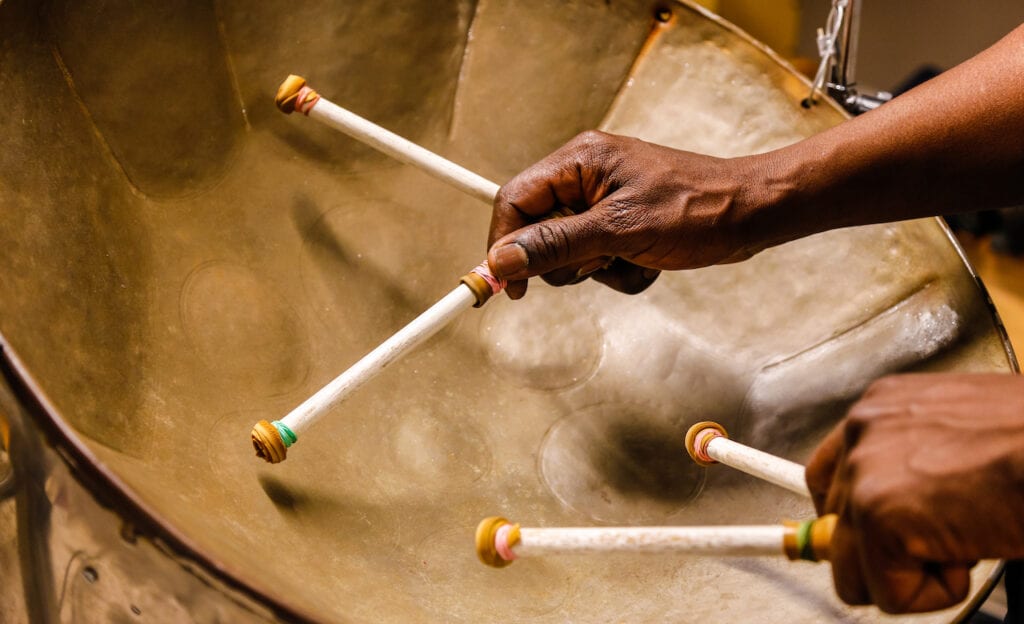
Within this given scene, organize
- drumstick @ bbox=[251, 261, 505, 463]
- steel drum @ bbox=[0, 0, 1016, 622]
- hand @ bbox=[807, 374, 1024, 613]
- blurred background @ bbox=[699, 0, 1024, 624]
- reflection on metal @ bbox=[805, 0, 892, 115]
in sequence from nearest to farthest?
hand @ bbox=[807, 374, 1024, 613], steel drum @ bbox=[0, 0, 1016, 622], drumstick @ bbox=[251, 261, 505, 463], reflection on metal @ bbox=[805, 0, 892, 115], blurred background @ bbox=[699, 0, 1024, 624]

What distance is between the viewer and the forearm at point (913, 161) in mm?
1088

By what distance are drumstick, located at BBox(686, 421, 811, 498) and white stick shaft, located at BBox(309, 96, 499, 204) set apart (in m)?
0.38

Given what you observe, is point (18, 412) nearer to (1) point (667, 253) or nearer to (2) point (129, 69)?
(2) point (129, 69)

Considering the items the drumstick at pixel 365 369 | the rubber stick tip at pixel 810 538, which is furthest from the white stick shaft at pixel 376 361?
the rubber stick tip at pixel 810 538

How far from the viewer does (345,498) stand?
1.11 meters

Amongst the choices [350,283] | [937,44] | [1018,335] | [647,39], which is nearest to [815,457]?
[350,283]

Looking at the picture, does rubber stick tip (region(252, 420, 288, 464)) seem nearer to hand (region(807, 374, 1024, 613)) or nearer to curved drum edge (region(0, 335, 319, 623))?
curved drum edge (region(0, 335, 319, 623))

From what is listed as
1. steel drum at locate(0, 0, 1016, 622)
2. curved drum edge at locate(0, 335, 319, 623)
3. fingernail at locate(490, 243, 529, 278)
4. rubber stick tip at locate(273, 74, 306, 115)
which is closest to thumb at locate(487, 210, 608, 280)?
fingernail at locate(490, 243, 529, 278)

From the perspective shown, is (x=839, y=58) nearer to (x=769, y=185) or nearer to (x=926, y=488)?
(x=769, y=185)

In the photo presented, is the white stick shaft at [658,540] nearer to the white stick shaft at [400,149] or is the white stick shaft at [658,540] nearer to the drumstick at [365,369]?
the drumstick at [365,369]

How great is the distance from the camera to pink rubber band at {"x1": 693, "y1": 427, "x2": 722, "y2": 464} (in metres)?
1.09

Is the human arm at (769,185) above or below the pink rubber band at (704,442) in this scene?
above

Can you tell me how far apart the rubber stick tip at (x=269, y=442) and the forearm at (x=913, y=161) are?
1.86 ft

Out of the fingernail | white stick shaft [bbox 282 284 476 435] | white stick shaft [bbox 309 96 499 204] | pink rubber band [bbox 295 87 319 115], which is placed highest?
pink rubber band [bbox 295 87 319 115]
